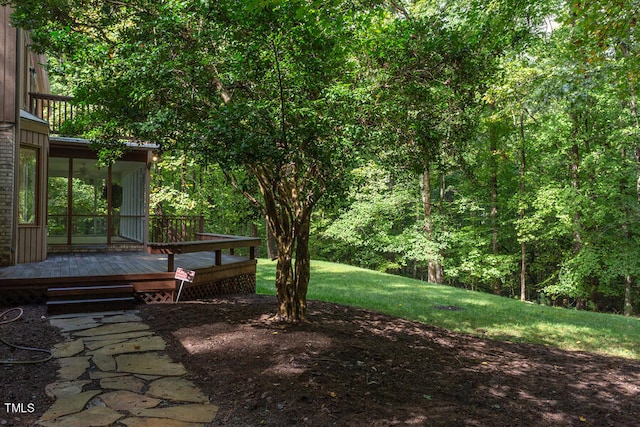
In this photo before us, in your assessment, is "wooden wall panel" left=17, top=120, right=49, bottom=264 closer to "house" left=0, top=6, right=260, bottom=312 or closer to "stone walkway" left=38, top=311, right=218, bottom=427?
"house" left=0, top=6, right=260, bottom=312

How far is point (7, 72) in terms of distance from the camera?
8352mm

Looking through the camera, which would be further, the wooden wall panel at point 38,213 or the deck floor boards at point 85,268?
the wooden wall panel at point 38,213

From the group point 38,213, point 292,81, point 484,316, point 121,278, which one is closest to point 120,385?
point 292,81

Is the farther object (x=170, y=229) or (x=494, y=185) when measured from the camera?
(x=494, y=185)

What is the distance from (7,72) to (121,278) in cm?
502

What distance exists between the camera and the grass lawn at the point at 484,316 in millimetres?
6895

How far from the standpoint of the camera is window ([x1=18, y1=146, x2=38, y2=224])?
28.7ft

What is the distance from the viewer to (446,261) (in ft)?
73.3

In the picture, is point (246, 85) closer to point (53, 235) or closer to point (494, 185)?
point (53, 235)

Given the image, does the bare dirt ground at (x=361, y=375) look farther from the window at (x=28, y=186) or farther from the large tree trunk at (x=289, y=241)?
the window at (x=28, y=186)

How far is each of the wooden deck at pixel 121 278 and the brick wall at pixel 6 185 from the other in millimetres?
606

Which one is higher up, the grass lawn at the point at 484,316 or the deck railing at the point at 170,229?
the deck railing at the point at 170,229

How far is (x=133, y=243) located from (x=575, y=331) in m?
11.0

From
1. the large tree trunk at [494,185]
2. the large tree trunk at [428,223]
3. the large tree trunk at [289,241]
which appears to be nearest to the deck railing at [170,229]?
the large tree trunk at [289,241]
